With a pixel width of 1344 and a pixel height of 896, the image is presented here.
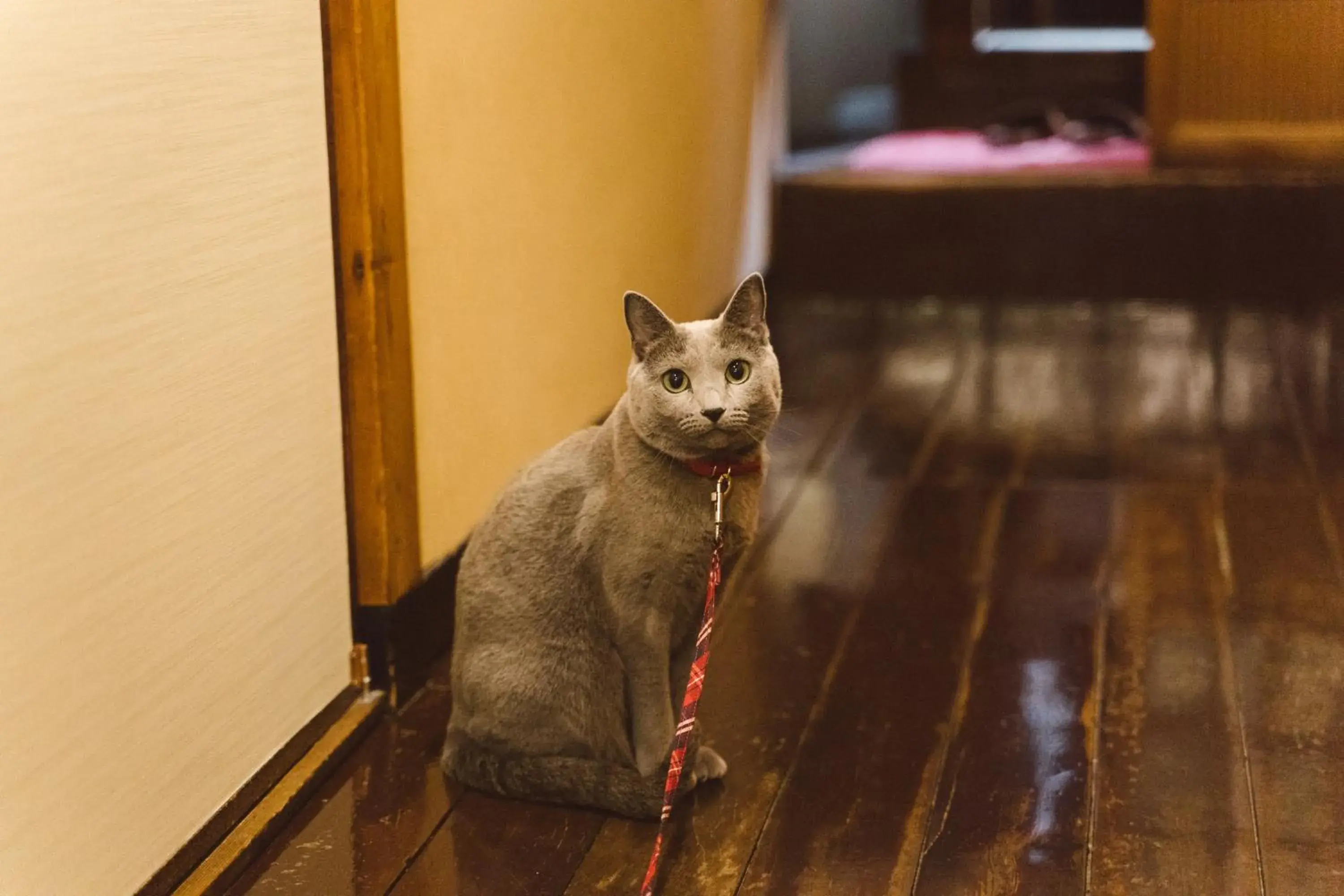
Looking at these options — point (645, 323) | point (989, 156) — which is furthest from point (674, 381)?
point (989, 156)

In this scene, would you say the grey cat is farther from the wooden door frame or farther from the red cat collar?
the wooden door frame

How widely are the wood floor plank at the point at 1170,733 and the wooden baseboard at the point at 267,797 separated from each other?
844mm

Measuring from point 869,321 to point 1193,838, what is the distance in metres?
2.65

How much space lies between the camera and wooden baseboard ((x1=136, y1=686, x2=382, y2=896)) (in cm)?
143

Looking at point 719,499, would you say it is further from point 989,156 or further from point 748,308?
point 989,156

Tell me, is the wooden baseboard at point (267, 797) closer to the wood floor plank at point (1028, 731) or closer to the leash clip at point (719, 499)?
the leash clip at point (719, 499)

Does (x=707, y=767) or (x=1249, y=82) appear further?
(x=1249, y=82)

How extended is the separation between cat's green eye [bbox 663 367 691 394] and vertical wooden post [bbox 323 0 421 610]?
0.47m

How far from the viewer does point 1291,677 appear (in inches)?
76.2

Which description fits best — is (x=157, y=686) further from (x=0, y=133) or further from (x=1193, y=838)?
(x=1193, y=838)

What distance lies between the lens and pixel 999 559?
2398mm

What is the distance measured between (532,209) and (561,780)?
1.03 m

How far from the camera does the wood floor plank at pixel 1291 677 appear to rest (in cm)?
152

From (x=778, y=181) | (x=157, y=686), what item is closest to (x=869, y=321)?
(x=778, y=181)
